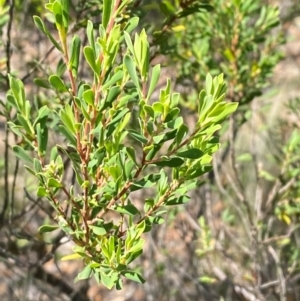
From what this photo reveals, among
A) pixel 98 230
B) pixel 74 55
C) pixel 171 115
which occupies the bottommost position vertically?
pixel 98 230

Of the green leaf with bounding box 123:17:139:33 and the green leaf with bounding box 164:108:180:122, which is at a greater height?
the green leaf with bounding box 123:17:139:33

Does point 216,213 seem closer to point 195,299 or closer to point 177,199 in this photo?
point 195,299

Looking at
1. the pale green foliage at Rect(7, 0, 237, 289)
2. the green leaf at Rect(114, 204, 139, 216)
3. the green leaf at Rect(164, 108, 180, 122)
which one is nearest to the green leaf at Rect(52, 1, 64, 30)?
the pale green foliage at Rect(7, 0, 237, 289)

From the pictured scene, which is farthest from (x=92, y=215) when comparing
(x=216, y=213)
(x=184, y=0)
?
(x=216, y=213)

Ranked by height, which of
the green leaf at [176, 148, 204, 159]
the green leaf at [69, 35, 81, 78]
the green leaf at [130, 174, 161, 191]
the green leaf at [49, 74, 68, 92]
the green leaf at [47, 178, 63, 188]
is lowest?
the green leaf at [130, 174, 161, 191]

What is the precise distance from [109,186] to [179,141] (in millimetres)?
156

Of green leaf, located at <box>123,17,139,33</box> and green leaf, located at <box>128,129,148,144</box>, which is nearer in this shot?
green leaf, located at <box>128,129,148,144</box>

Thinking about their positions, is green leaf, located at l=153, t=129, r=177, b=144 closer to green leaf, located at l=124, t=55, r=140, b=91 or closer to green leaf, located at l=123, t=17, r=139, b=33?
green leaf, located at l=124, t=55, r=140, b=91

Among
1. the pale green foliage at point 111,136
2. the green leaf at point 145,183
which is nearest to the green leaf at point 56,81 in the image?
the pale green foliage at point 111,136

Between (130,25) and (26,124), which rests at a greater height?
(130,25)

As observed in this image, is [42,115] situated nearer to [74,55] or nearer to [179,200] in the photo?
[74,55]

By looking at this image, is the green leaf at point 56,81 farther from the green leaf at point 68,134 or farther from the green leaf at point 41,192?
the green leaf at point 41,192

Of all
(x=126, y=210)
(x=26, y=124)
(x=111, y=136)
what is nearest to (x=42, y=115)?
(x=26, y=124)

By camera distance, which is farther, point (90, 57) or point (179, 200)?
→ point (179, 200)
